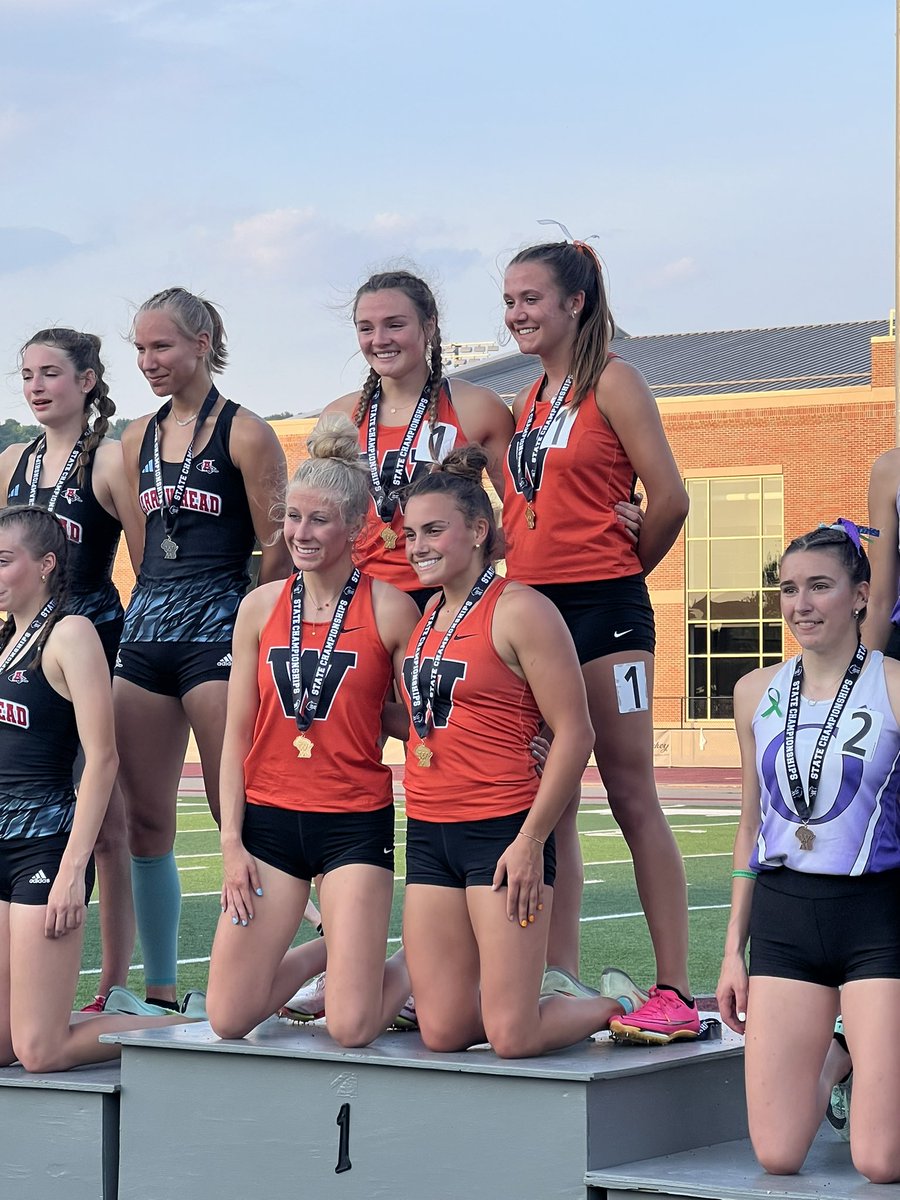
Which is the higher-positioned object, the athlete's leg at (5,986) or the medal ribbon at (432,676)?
the medal ribbon at (432,676)

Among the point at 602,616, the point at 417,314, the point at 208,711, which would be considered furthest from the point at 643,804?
the point at 417,314

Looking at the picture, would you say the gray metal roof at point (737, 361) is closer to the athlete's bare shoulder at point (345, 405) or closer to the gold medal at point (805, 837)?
the athlete's bare shoulder at point (345, 405)

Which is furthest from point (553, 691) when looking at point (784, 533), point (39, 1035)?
point (784, 533)

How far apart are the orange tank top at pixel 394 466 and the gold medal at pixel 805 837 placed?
152 cm

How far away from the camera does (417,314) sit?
493 centimetres

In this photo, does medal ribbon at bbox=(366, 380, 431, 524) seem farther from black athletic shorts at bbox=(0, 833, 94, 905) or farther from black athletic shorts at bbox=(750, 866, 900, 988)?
black athletic shorts at bbox=(750, 866, 900, 988)

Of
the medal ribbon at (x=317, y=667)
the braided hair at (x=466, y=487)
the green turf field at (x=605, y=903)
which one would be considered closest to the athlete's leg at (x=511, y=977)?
the medal ribbon at (x=317, y=667)

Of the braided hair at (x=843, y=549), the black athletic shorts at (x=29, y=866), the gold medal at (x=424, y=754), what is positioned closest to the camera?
the braided hair at (x=843, y=549)

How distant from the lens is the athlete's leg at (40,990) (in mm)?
4508

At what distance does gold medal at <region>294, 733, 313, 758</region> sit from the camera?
450 cm

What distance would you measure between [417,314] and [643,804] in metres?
1.60

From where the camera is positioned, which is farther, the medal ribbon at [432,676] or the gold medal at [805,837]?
the medal ribbon at [432,676]

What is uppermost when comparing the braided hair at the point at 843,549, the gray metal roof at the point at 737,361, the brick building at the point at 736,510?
the gray metal roof at the point at 737,361

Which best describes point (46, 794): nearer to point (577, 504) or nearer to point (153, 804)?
point (153, 804)
